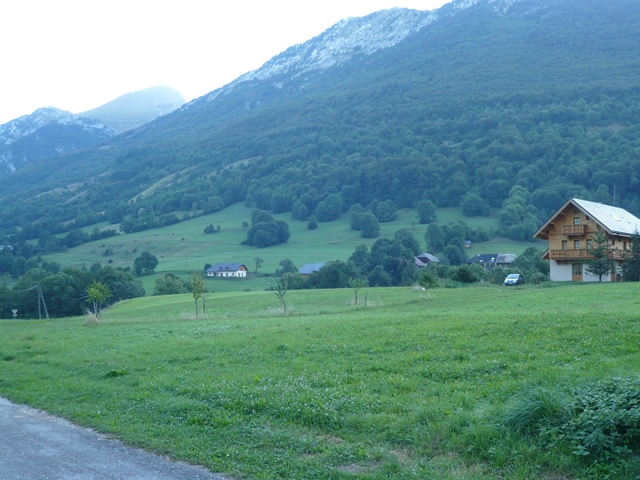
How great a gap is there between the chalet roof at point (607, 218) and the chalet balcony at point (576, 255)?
2.05 meters

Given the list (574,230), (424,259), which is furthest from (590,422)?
(424,259)

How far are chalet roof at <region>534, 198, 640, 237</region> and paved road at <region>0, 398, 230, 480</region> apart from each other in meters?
55.7

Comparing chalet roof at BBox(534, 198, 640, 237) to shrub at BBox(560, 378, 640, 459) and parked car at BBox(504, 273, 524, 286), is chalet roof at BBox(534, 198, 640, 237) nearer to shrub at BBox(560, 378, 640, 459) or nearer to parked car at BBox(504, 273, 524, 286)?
parked car at BBox(504, 273, 524, 286)

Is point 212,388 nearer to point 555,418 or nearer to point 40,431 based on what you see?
point 40,431

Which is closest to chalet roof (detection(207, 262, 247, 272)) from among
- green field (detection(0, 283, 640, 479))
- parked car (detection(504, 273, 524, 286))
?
parked car (detection(504, 273, 524, 286))

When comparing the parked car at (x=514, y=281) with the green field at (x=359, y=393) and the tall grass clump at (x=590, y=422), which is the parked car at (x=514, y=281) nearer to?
the green field at (x=359, y=393)

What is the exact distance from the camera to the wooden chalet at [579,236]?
58500 mm

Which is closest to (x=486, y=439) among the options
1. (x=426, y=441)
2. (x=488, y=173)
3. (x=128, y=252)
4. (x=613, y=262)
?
(x=426, y=441)

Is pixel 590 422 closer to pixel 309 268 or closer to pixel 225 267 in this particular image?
pixel 309 268

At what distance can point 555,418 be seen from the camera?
920cm

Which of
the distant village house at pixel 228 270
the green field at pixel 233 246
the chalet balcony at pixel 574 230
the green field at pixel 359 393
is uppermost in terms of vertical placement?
the green field at pixel 359 393

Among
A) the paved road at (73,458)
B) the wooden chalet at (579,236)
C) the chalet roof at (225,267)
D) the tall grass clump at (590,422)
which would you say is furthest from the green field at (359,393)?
the chalet roof at (225,267)

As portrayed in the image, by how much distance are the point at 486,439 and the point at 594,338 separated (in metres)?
7.53

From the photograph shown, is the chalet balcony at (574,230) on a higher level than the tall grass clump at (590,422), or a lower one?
lower
